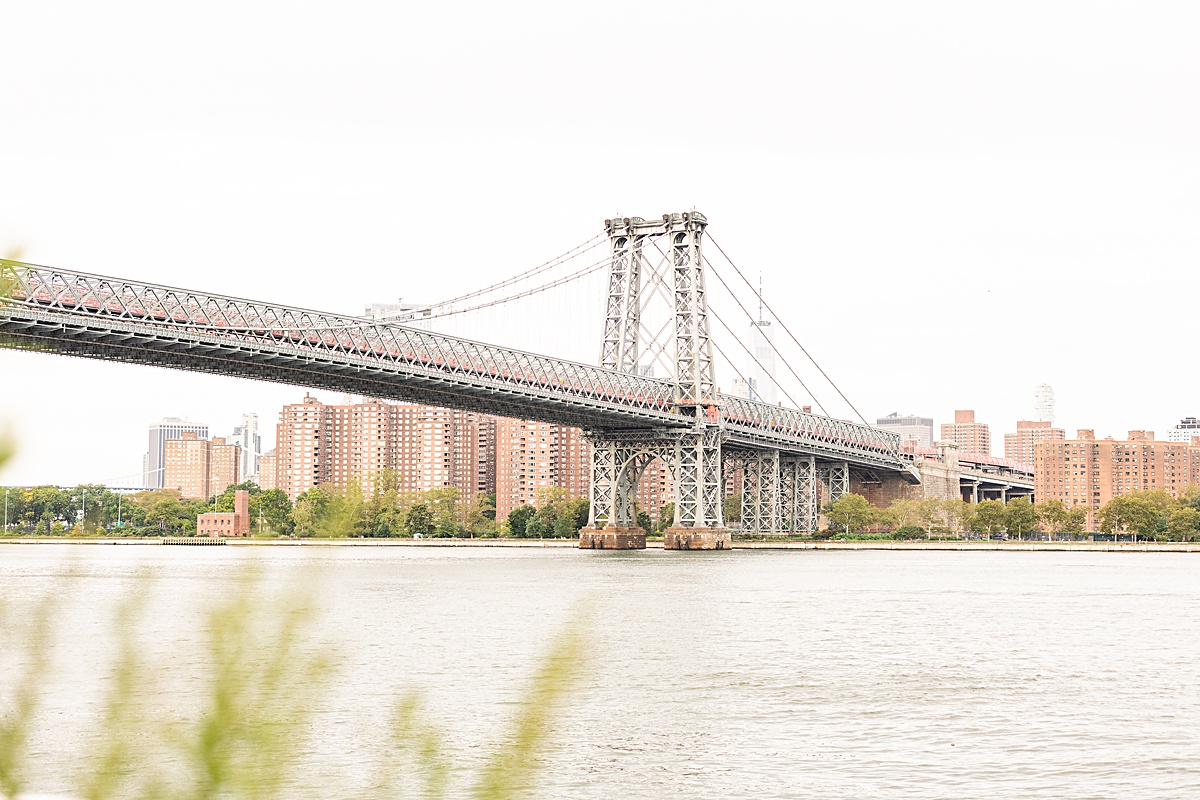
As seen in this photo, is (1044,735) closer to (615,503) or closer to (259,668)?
(259,668)

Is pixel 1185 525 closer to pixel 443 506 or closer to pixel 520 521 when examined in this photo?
pixel 520 521

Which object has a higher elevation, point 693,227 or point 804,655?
point 693,227

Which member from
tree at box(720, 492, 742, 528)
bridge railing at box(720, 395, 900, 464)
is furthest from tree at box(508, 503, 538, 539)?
bridge railing at box(720, 395, 900, 464)

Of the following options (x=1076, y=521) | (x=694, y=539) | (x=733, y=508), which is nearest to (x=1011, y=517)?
(x=1076, y=521)

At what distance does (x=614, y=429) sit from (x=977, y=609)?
48956mm

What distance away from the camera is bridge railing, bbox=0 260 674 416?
53.0 m

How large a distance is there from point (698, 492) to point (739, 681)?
63.5 metres

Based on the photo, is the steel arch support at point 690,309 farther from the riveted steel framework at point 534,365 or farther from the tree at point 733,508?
the tree at point 733,508

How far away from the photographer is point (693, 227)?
91188 millimetres

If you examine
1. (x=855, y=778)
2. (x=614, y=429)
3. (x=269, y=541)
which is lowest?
(x=855, y=778)

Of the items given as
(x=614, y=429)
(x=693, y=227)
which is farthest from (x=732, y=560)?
(x=693, y=227)

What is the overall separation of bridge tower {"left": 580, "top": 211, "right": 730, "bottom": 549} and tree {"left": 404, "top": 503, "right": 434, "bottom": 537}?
37.4m

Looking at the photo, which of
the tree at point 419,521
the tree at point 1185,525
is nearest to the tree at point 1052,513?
the tree at point 1185,525

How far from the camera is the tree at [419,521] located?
420 feet
